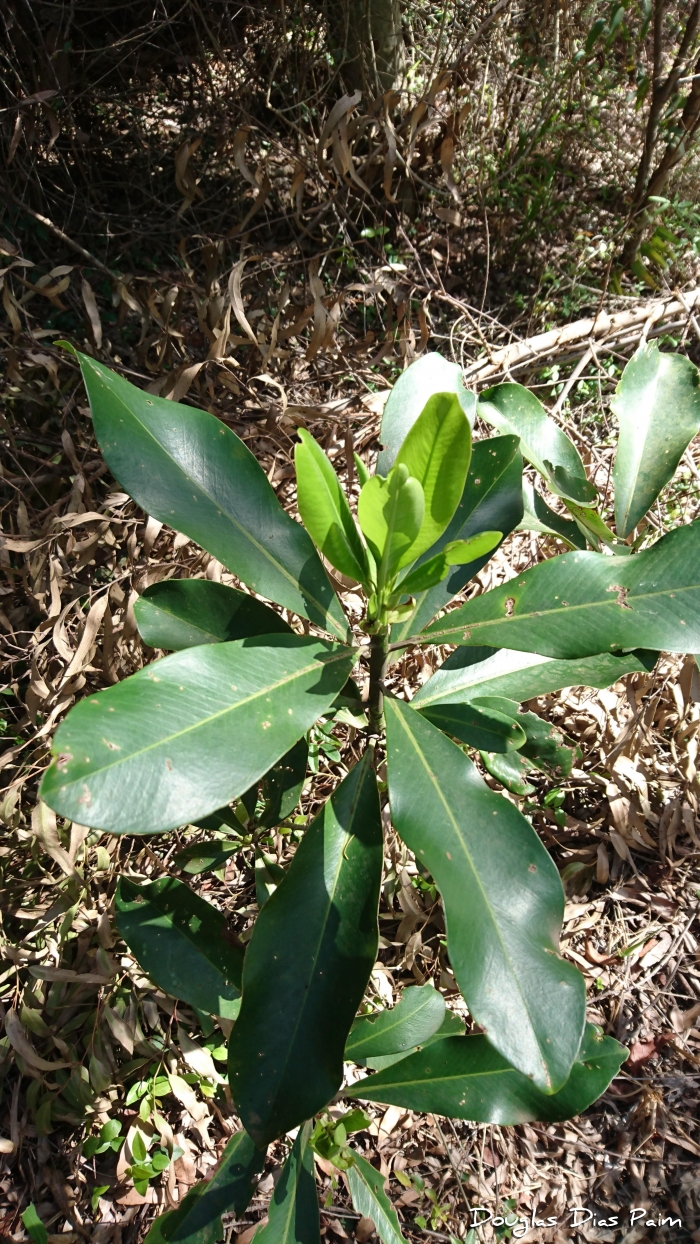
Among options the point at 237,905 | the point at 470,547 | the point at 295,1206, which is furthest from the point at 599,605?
the point at 237,905

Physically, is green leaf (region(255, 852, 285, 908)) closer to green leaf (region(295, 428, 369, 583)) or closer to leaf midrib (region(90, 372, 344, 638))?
leaf midrib (region(90, 372, 344, 638))

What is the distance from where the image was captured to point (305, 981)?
92 centimetres

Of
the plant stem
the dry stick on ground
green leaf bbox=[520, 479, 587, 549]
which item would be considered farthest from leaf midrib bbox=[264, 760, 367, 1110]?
the dry stick on ground

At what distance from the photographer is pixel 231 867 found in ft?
6.02

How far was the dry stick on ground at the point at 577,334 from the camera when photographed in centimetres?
227

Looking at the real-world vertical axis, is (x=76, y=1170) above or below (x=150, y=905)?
below

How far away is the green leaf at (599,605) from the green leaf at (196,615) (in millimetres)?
306

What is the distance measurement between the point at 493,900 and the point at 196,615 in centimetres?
57

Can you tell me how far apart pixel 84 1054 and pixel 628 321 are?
2.60 metres

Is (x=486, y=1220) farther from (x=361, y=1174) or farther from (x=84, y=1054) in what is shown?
(x=84, y=1054)

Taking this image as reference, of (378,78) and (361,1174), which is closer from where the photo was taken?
(361,1174)

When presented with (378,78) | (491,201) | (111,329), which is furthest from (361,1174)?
(378,78)

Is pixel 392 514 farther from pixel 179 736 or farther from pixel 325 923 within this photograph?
pixel 325 923

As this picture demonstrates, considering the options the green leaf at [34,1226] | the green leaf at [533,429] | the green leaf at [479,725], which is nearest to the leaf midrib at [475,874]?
the green leaf at [479,725]
